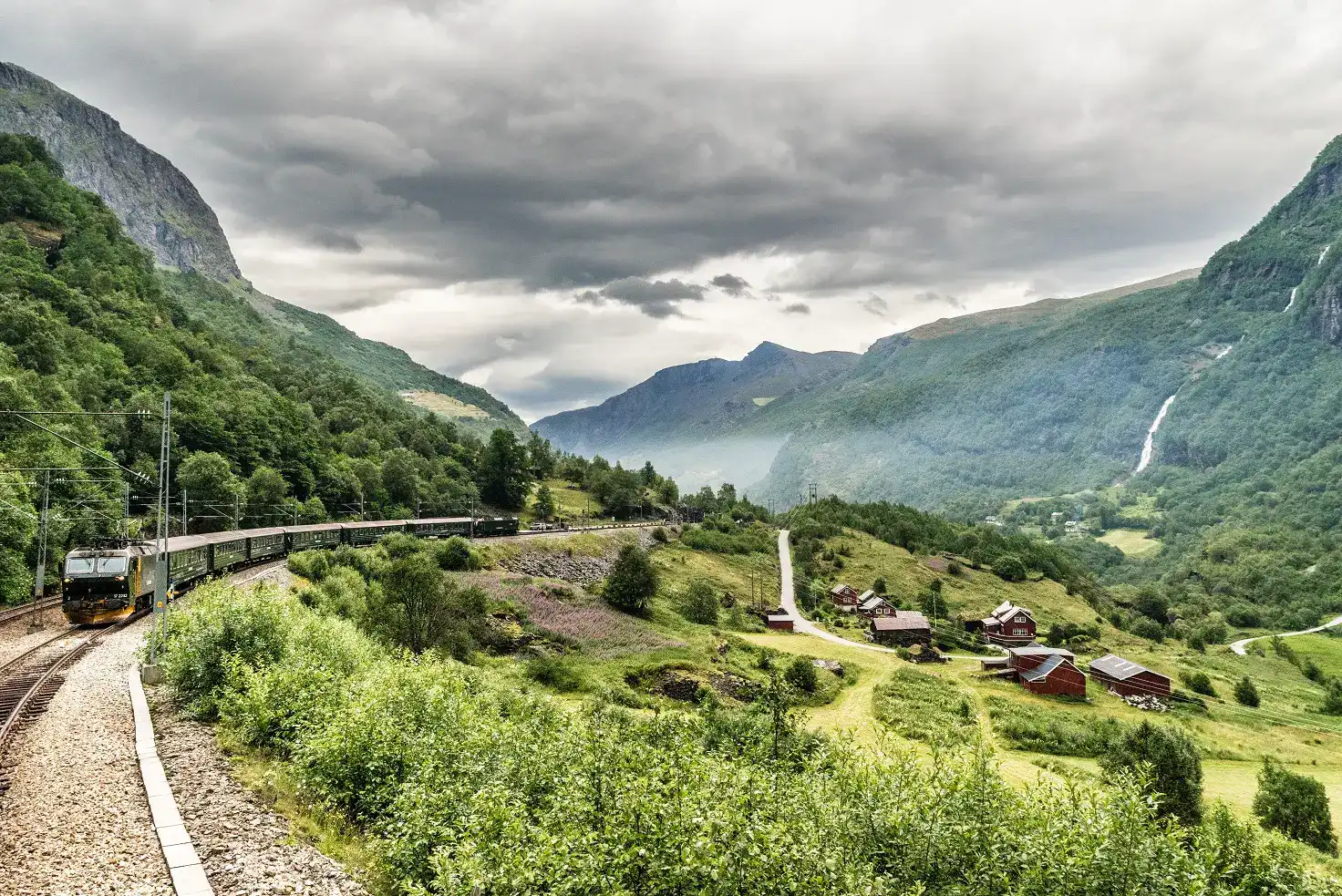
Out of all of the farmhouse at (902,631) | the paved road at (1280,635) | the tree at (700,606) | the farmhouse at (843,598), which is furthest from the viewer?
the paved road at (1280,635)

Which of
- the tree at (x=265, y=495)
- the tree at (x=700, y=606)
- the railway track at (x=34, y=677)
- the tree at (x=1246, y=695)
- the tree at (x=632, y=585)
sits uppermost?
the tree at (x=265, y=495)

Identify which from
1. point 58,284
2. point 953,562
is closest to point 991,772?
point 58,284

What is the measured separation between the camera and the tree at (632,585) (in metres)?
75.4

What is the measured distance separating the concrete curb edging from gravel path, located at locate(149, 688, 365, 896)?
0.24m

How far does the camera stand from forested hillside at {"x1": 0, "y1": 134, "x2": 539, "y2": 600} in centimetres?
5662

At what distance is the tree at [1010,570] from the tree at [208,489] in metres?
133

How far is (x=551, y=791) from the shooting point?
16531mm

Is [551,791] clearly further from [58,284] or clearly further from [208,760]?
[58,284]

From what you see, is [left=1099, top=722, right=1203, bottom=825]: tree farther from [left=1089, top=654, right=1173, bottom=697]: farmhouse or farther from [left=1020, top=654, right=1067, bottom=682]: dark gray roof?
[left=1089, top=654, right=1173, bottom=697]: farmhouse

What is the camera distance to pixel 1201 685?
273 feet

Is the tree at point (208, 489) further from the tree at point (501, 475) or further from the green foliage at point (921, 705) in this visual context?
the green foliage at point (921, 705)

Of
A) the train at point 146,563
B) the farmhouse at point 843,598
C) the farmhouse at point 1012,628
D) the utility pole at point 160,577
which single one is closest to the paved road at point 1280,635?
the farmhouse at point 1012,628

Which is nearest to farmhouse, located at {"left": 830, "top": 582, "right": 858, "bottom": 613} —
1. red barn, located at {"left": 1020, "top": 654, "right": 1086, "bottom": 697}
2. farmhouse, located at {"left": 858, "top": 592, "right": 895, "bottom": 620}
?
farmhouse, located at {"left": 858, "top": 592, "right": 895, "bottom": 620}

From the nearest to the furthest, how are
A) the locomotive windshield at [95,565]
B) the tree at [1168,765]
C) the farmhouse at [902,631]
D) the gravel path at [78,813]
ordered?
the gravel path at [78,813]
the locomotive windshield at [95,565]
the tree at [1168,765]
the farmhouse at [902,631]
